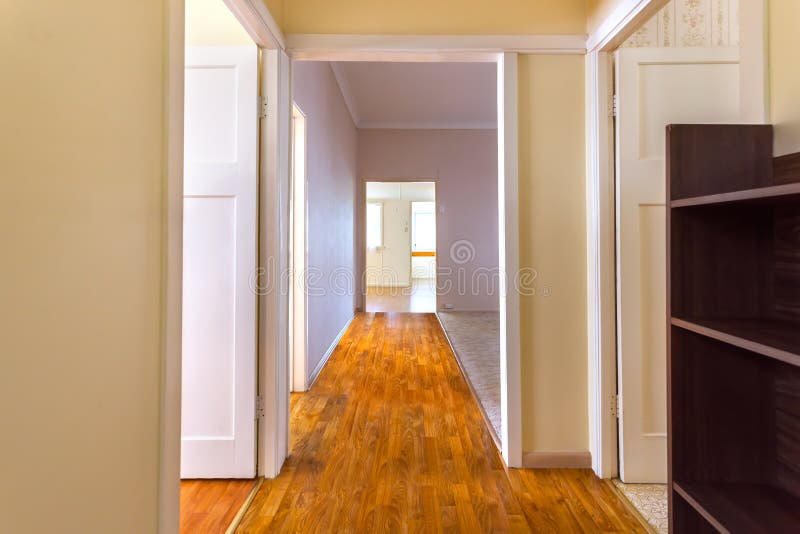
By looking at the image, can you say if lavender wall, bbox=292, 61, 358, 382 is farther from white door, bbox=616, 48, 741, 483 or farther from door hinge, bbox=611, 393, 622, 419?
door hinge, bbox=611, 393, 622, 419

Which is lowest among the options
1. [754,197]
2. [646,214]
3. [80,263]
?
[80,263]

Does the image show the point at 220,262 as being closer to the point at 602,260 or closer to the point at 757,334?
the point at 602,260

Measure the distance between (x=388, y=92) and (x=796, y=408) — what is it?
505 centimetres

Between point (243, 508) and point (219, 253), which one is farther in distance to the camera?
point (219, 253)

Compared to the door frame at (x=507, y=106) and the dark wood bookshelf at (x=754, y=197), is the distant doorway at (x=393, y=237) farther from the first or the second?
the dark wood bookshelf at (x=754, y=197)

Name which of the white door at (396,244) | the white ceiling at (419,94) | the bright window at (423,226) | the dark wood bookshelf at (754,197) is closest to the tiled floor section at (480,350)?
the dark wood bookshelf at (754,197)

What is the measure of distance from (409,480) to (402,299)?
6477 millimetres

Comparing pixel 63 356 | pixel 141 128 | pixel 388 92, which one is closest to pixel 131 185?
pixel 141 128

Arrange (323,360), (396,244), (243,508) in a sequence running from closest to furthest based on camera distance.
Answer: (243,508) → (323,360) → (396,244)

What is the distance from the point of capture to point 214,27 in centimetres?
182

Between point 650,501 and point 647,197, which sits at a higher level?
point 647,197

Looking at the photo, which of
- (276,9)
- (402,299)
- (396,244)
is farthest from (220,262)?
(396,244)

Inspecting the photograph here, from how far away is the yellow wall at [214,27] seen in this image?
70.6 inches

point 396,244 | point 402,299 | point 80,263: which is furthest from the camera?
point 396,244
